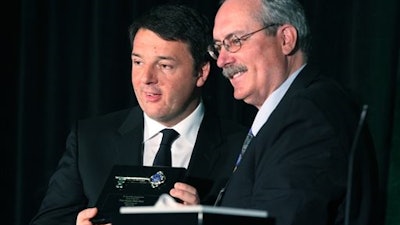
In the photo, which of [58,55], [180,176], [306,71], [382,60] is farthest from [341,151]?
[58,55]

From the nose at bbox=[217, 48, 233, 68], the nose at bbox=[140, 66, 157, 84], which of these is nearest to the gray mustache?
the nose at bbox=[217, 48, 233, 68]

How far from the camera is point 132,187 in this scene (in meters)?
2.64

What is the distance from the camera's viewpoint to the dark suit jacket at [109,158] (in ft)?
9.89

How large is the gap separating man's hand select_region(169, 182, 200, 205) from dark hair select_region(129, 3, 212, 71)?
21.7 inches

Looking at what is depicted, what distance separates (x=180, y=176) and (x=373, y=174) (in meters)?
0.65

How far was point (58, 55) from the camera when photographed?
3896 millimetres

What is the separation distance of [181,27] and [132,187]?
63 cm

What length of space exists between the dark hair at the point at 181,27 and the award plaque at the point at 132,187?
1.72 ft

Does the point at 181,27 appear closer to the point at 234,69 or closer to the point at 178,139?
the point at 178,139

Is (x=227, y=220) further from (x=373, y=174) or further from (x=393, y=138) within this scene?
(x=393, y=138)

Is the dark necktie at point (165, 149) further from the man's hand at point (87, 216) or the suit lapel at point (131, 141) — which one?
the man's hand at point (87, 216)

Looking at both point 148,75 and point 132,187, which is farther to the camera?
point 148,75

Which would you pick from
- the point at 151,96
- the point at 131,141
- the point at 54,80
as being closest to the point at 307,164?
the point at 151,96

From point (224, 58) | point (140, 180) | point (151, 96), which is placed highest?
point (224, 58)
